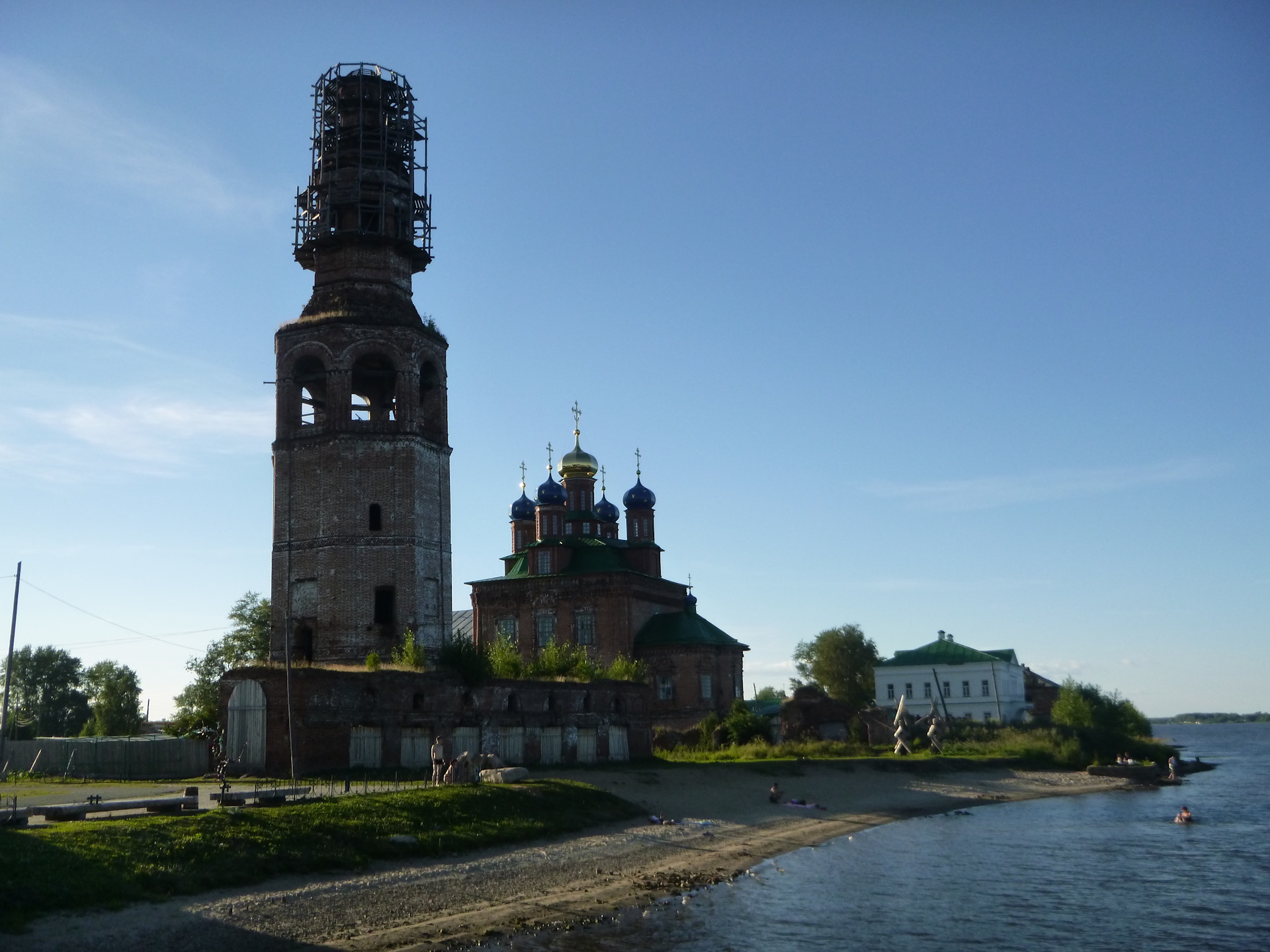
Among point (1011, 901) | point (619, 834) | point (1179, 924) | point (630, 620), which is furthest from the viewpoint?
point (630, 620)

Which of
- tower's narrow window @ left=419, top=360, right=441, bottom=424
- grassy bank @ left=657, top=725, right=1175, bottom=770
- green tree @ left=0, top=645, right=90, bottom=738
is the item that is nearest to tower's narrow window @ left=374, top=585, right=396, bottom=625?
tower's narrow window @ left=419, top=360, right=441, bottom=424

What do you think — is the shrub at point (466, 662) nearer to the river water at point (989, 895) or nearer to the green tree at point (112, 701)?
the river water at point (989, 895)

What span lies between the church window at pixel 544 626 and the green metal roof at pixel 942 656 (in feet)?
89.8

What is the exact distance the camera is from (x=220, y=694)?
3161 cm

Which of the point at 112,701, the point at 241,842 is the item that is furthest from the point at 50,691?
the point at 241,842

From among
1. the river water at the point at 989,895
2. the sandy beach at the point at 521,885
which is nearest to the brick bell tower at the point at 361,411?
the sandy beach at the point at 521,885

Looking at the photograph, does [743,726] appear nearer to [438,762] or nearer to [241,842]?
[438,762]

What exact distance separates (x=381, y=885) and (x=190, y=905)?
10.7ft

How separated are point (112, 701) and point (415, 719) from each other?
41231mm

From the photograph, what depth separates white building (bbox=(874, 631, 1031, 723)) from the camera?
7256 centimetres

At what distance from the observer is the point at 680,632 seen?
5762 centimetres

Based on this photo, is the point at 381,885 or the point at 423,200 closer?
the point at 381,885

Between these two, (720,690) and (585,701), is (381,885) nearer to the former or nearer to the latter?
(585,701)

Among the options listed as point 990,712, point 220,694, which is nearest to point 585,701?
point 220,694
